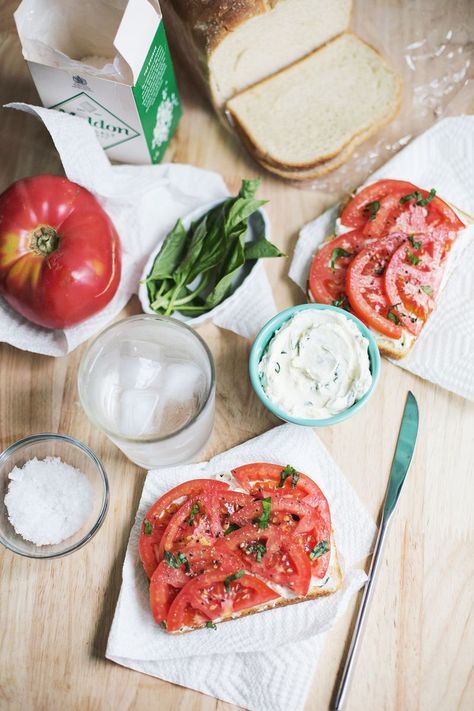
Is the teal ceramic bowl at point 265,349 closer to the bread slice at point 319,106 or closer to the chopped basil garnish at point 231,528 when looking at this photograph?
the chopped basil garnish at point 231,528

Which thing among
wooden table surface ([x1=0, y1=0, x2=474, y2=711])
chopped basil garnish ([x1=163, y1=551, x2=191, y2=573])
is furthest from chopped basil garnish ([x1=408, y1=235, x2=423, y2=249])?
chopped basil garnish ([x1=163, y1=551, x2=191, y2=573])

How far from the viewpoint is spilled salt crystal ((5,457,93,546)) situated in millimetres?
1738

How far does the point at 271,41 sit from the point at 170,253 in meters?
0.66

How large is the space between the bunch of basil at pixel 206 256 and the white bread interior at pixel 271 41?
352 mm

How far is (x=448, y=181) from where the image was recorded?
1.95 m

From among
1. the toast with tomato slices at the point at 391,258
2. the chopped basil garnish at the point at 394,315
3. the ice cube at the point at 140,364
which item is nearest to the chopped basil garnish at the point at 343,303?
the toast with tomato slices at the point at 391,258

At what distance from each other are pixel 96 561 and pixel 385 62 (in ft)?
5.08

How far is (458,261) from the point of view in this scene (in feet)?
6.24

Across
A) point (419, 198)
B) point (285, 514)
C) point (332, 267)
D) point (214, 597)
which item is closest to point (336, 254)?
point (332, 267)

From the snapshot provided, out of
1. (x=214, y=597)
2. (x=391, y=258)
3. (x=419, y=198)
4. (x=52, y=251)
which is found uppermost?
(x=419, y=198)

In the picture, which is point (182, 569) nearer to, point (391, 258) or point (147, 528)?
point (147, 528)

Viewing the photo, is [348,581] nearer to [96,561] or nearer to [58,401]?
[96,561]

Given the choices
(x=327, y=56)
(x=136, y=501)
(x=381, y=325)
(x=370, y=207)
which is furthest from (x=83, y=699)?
(x=327, y=56)

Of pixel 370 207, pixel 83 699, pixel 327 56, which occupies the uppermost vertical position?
pixel 327 56
